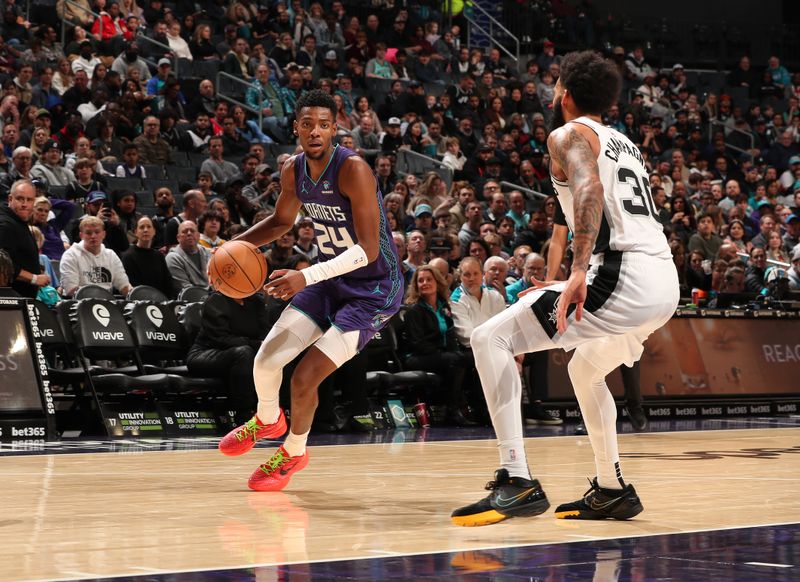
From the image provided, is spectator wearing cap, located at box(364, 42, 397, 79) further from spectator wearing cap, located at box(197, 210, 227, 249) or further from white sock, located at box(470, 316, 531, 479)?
white sock, located at box(470, 316, 531, 479)

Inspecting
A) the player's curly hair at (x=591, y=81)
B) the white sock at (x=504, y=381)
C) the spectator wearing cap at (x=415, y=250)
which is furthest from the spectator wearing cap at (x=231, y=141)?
the white sock at (x=504, y=381)

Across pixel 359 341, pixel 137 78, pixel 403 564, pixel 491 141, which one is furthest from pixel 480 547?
pixel 491 141

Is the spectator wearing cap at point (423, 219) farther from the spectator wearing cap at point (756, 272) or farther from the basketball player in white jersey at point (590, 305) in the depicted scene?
the basketball player in white jersey at point (590, 305)

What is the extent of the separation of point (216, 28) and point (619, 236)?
51.0 ft

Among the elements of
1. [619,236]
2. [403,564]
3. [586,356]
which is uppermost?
[619,236]

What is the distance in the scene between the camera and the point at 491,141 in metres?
19.2

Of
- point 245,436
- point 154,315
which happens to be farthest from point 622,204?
point 154,315

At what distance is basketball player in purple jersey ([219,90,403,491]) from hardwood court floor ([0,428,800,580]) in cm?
33

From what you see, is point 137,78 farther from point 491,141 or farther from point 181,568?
point 181,568

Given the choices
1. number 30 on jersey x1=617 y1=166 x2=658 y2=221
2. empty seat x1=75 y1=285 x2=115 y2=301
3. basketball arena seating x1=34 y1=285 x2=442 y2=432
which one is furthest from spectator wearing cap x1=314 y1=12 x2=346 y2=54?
number 30 on jersey x1=617 y1=166 x2=658 y2=221

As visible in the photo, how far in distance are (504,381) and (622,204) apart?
34.0 inches

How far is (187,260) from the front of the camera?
11.5m

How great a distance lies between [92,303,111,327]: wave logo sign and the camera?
9.82m

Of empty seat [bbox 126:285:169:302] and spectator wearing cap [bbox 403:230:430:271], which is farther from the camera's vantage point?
spectator wearing cap [bbox 403:230:430:271]
